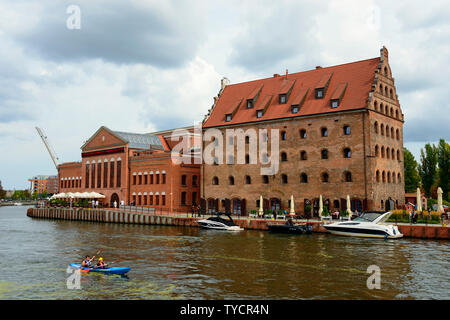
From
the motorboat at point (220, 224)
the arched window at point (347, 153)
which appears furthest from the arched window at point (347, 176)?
the motorboat at point (220, 224)

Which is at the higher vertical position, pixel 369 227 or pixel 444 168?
pixel 444 168

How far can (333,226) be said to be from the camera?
141ft

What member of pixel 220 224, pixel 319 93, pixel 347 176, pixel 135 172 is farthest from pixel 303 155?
pixel 135 172

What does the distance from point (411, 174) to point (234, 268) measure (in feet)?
209

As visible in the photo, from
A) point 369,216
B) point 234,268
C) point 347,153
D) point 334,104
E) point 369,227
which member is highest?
point 334,104

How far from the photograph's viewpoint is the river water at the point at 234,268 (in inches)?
808

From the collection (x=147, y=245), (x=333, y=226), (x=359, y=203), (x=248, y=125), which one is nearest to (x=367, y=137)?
(x=359, y=203)

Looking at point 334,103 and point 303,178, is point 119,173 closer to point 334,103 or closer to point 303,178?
point 303,178

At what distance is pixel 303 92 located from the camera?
191 feet

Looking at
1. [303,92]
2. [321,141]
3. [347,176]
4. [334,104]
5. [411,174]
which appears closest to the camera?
[347,176]

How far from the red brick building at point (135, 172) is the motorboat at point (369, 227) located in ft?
108

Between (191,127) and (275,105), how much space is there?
32.1 metres

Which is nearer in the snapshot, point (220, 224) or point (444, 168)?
point (220, 224)

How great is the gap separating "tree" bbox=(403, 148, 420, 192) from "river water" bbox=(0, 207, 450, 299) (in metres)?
43.6
